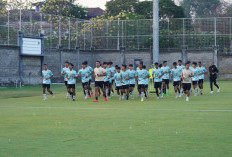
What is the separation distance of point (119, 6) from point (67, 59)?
38.5 meters

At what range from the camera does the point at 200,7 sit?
383ft

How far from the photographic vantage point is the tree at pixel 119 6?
86.3 m

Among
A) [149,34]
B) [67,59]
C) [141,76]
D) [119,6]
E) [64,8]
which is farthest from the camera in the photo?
[119,6]

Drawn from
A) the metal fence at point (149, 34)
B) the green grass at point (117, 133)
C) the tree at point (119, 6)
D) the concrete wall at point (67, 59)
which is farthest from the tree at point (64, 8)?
the green grass at point (117, 133)

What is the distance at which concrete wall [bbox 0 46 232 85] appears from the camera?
40362mm

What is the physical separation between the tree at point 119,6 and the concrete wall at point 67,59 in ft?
104

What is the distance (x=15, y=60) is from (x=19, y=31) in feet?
8.42

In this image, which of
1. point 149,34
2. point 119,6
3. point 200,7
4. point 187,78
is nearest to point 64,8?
point 119,6

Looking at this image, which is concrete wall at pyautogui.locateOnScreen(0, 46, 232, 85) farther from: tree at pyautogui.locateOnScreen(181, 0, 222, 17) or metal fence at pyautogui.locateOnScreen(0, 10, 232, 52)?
tree at pyautogui.locateOnScreen(181, 0, 222, 17)

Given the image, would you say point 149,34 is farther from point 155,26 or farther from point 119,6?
point 119,6

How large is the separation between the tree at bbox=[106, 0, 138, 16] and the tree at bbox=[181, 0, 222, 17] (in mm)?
29750

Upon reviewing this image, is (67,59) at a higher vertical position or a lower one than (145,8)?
lower

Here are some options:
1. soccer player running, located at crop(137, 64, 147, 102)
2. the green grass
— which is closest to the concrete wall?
soccer player running, located at crop(137, 64, 147, 102)

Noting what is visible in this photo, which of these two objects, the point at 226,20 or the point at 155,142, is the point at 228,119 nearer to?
the point at 155,142
